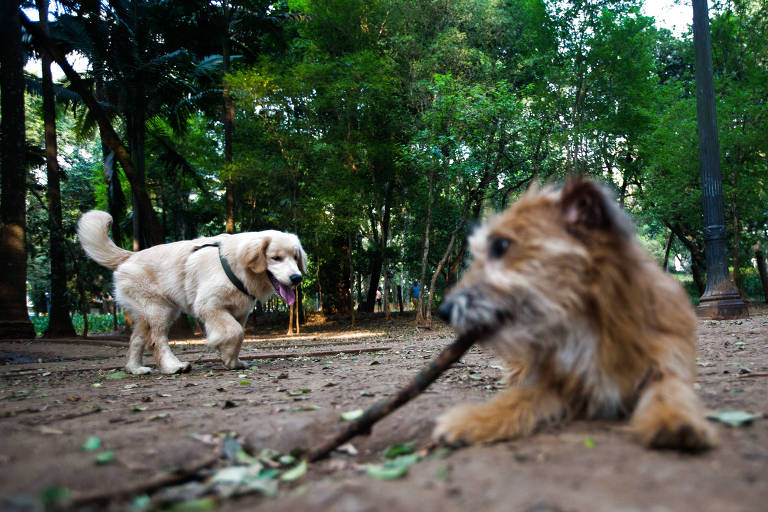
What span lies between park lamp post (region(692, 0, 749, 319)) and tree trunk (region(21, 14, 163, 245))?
49.0 feet

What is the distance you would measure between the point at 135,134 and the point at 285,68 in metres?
6.39

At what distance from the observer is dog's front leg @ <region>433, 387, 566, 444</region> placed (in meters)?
2.15

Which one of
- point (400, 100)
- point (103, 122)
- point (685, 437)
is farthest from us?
point (400, 100)

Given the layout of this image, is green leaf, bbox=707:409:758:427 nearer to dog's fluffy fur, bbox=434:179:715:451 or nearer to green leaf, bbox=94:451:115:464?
dog's fluffy fur, bbox=434:179:715:451

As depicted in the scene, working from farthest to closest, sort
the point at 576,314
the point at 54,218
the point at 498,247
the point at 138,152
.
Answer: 1. the point at 138,152
2. the point at 54,218
3. the point at 498,247
4. the point at 576,314

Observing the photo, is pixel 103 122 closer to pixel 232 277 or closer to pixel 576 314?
pixel 232 277

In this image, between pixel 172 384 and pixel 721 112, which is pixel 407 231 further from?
pixel 172 384

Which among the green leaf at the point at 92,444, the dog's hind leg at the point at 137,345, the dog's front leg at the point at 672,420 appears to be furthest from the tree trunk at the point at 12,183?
the dog's front leg at the point at 672,420

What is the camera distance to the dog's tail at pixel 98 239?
21.8ft

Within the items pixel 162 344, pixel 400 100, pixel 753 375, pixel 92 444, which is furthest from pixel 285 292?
pixel 400 100

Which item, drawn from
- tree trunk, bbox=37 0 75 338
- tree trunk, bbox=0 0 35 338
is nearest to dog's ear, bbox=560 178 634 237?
tree trunk, bbox=0 0 35 338

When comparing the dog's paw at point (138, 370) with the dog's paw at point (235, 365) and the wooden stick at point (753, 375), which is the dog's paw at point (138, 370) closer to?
the dog's paw at point (235, 365)

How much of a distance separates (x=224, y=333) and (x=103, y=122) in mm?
11356

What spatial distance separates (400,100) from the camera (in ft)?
57.4
